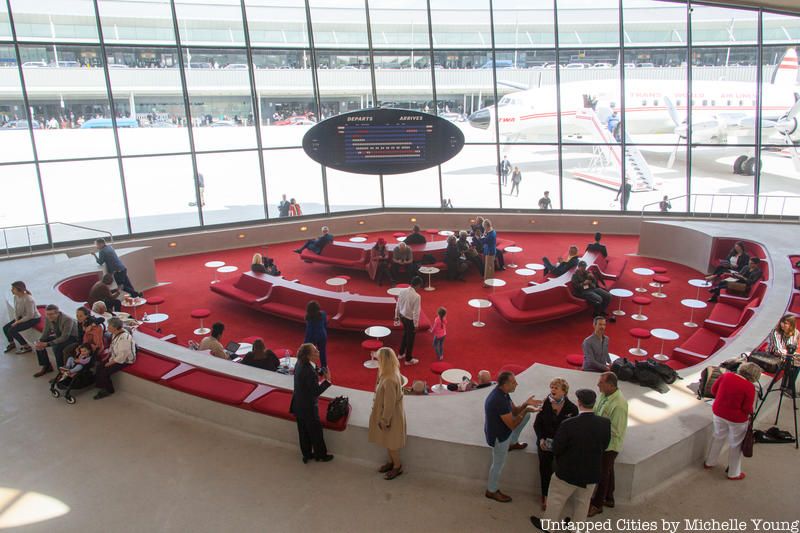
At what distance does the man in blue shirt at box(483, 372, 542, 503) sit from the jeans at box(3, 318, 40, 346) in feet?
22.5

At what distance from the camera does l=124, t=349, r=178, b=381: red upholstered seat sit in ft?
22.4

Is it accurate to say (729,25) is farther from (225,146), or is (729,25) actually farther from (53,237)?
(53,237)

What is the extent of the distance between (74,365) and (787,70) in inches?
712

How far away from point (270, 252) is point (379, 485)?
11.3 meters

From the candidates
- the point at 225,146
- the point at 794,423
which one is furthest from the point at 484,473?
the point at 225,146

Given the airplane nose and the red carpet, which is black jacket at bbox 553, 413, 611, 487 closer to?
the red carpet

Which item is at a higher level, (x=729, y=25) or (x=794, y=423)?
(x=729, y=25)

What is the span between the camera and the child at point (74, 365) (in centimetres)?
705

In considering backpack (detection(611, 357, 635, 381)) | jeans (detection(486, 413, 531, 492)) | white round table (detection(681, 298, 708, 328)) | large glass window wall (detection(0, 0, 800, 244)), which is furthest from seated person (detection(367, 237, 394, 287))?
jeans (detection(486, 413, 531, 492))

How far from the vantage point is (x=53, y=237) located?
14.3 m

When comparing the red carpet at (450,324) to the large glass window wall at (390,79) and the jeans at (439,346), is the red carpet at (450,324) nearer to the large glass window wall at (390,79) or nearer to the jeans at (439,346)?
the jeans at (439,346)

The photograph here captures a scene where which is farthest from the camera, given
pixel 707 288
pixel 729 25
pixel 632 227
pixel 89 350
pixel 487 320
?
pixel 632 227

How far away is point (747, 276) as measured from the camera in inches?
428

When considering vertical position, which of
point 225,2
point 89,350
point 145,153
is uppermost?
point 225,2
